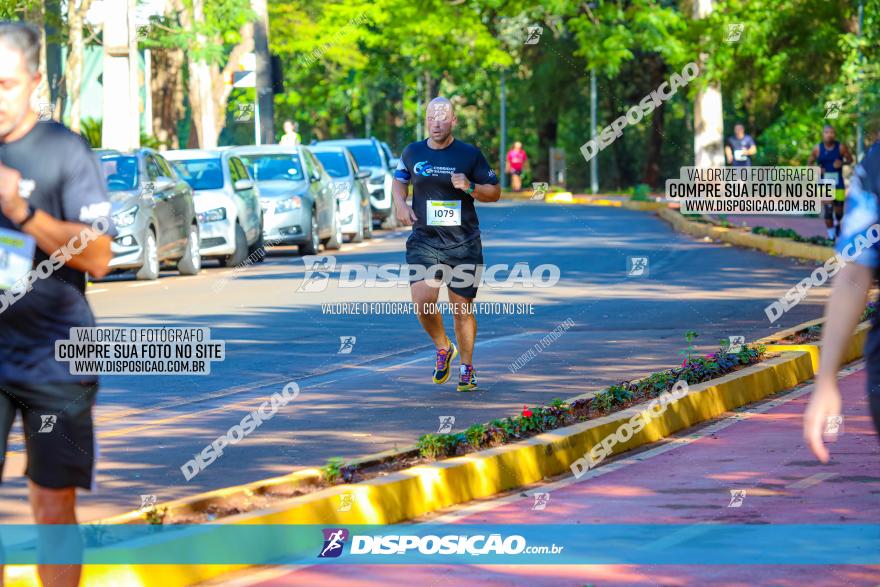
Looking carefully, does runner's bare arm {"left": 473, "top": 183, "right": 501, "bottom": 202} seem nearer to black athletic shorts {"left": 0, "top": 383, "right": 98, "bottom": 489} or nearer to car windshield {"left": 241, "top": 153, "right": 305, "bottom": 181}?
black athletic shorts {"left": 0, "top": 383, "right": 98, "bottom": 489}

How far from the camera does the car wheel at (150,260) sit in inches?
924

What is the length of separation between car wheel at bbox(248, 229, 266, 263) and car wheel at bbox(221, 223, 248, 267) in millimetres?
782

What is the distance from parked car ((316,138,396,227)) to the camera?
38750 millimetres

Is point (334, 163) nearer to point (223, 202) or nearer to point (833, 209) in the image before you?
point (223, 202)

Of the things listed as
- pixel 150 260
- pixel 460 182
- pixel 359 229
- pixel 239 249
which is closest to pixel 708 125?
pixel 359 229

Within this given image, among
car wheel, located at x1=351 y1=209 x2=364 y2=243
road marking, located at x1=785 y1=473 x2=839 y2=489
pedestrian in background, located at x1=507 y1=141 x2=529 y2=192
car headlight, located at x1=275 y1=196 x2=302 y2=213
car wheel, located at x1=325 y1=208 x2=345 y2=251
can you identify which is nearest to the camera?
road marking, located at x1=785 y1=473 x2=839 y2=489

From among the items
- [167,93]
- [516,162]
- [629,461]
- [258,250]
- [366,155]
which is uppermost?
[167,93]

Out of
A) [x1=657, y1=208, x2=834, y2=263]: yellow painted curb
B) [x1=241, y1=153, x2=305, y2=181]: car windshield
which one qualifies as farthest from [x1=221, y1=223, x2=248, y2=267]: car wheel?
[x1=657, y1=208, x2=834, y2=263]: yellow painted curb

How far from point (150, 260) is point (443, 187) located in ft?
38.9

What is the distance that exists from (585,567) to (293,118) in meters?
70.6

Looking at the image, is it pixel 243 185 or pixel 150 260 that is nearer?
pixel 150 260

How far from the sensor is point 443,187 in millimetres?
12453

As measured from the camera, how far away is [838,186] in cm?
2733

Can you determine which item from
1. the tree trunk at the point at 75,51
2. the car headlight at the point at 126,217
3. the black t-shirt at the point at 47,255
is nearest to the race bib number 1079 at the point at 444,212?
the black t-shirt at the point at 47,255
